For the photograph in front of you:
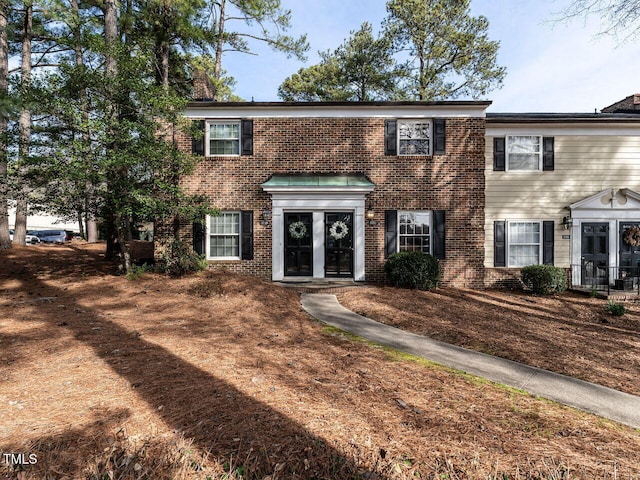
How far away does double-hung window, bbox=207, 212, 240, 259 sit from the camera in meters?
11.1

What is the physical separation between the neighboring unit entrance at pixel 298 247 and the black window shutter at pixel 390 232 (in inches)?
99.4

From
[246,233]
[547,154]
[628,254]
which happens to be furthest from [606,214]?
[246,233]

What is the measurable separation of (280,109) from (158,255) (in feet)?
20.9

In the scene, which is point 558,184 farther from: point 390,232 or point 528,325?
point 528,325

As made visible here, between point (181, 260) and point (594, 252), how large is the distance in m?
14.1

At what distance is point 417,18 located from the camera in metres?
19.1

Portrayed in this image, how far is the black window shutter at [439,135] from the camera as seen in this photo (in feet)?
36.4

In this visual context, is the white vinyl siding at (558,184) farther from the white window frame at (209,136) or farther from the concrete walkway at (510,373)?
the white window frame at (209,136)

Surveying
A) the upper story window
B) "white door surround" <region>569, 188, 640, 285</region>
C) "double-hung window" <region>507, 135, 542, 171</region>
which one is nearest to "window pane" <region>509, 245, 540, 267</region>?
"white door surround" <region>569, 188, 640, 285</region>

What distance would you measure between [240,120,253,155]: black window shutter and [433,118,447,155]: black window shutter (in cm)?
623

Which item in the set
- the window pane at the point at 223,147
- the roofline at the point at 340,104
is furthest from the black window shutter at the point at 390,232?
the window pane at the point at 223,147

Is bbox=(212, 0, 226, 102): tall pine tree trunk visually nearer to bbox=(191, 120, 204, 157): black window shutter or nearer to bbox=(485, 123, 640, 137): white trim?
bbox=(191, 120, 204, 157): black window shutter

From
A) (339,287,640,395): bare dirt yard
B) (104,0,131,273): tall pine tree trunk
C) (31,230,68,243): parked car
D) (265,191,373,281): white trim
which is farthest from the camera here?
(31,230,68,243): parked car

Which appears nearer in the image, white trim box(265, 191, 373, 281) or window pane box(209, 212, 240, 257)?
white trim box(265, 191, 373, 281)
